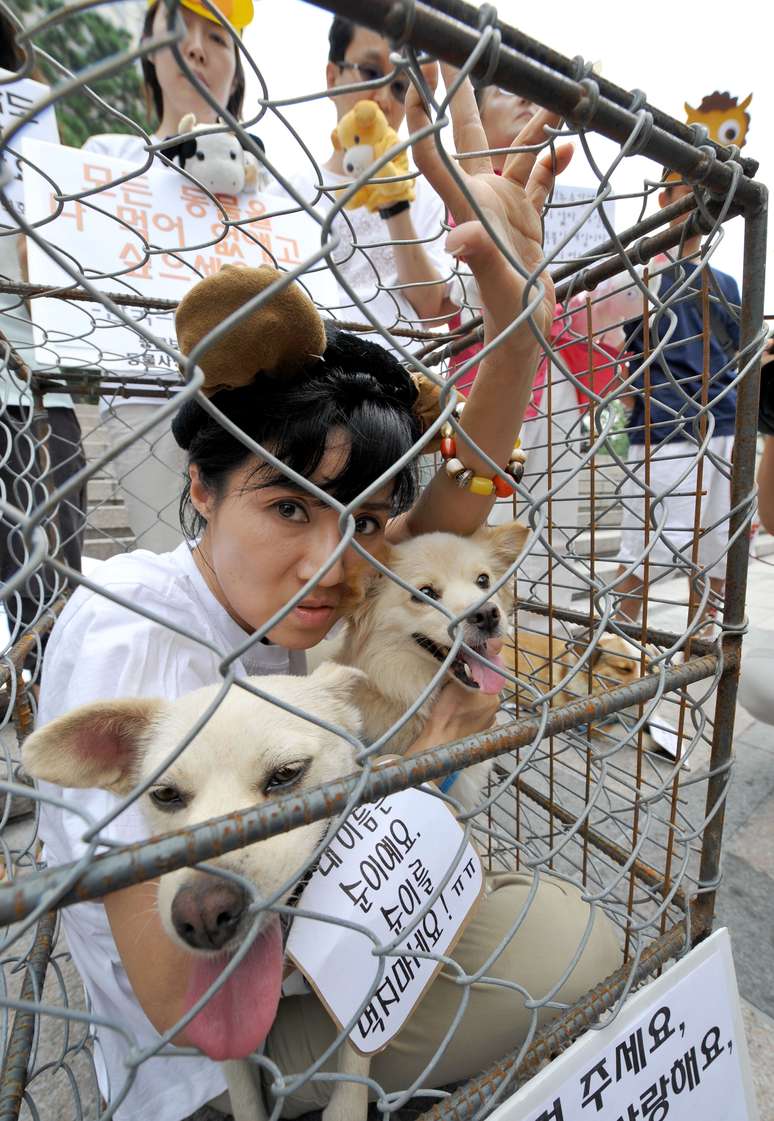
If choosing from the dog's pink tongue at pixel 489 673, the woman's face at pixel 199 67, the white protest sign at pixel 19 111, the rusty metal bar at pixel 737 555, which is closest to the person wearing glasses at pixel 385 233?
the woman's face at pixel 199 67

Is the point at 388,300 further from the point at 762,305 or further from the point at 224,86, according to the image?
the point at 762,305

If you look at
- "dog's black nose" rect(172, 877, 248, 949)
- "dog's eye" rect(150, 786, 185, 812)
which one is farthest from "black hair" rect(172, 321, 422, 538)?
"dog's black nose" rect(172, 877, 248, 949)

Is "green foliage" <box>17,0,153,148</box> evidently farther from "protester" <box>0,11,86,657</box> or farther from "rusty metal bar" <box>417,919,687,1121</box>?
"rusty metal bar" <box>417,919,687,1121</box>

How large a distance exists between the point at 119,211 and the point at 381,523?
134cm

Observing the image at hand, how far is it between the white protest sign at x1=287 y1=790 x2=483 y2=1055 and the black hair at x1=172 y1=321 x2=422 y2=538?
0.58m

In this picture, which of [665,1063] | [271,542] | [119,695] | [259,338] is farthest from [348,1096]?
[259,338]

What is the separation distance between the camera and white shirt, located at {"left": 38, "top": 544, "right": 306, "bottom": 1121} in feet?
2.73

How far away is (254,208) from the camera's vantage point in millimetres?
1912

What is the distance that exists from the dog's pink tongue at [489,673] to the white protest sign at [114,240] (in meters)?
1.18

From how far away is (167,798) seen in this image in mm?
832

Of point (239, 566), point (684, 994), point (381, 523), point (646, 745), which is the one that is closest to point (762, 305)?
point (381, 523)

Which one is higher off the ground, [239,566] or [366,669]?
[239,566]

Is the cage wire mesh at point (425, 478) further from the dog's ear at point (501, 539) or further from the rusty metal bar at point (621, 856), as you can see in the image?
the dog's ear at point (501, 539)

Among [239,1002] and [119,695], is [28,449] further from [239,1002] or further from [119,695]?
[239,1002]
